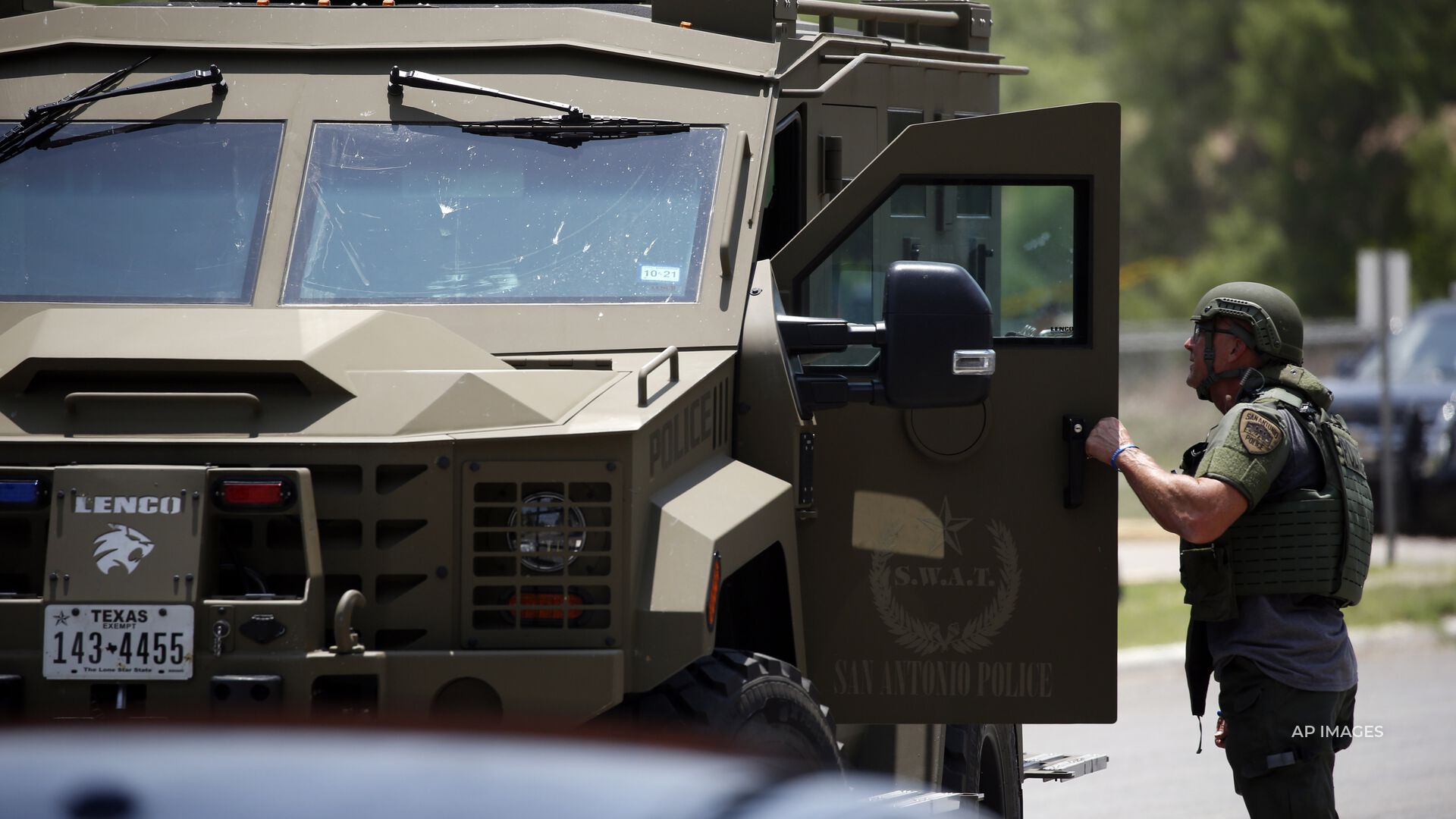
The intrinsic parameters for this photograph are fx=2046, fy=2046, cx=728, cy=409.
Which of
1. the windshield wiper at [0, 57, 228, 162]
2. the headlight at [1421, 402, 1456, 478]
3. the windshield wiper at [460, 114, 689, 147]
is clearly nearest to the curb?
the headlight at [1421, 402, 1456, 478]

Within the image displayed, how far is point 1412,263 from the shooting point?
37375 mm

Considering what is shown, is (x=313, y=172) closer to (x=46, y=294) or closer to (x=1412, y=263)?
(x=46, y=294)

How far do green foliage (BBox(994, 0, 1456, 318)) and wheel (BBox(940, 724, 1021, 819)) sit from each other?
31.3 m

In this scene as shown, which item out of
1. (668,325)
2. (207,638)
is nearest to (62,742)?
(207,638)

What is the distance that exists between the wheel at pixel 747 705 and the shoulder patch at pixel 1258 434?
1487 mm

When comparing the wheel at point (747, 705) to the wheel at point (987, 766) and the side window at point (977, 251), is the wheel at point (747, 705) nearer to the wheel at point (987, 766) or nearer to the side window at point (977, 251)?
the side window at point (977, 251)

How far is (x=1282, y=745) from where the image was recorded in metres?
5.62

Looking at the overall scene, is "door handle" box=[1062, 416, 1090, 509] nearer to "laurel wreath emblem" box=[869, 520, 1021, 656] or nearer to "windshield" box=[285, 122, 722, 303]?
"laurel wreath emblem" box=[869, 520, 1021, 656]

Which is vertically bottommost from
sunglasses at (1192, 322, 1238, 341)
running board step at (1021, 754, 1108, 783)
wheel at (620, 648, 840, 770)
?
running board step at (1021, 754, 1108, 783)

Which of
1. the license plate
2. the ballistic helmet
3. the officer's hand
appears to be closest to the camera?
the license plate

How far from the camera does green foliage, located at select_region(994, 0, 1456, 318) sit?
124 feet

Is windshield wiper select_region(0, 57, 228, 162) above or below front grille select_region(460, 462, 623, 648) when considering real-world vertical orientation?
above

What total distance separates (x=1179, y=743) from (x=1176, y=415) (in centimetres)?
1845

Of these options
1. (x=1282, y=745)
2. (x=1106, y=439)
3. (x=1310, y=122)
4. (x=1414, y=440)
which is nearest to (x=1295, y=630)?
(x=1282, y=745)
